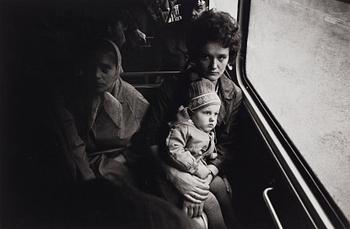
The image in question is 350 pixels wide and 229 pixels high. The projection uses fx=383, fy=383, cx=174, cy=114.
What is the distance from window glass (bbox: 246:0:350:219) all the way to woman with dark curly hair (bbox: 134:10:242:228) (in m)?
0.23

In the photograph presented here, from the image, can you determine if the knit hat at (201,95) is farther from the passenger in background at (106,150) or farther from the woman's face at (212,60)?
the passenger in background at (106,150)

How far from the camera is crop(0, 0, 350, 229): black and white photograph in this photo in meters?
2.07

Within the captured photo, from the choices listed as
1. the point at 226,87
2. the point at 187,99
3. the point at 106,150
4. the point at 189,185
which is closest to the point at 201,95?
the point at 187,99

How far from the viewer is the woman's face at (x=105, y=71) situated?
2.14 meters

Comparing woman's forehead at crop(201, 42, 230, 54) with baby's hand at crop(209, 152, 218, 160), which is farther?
baby's hand at crop(209, 152, 218, 160)

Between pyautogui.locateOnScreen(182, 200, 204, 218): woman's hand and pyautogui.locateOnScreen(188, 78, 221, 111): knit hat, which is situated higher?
pyautogui.locateOnScreen(188, 78, 221, 111): knit hat

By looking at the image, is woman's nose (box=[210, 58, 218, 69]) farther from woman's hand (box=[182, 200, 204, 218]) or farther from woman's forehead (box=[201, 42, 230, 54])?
woman's hand (box=[182, 200, 204, 218])

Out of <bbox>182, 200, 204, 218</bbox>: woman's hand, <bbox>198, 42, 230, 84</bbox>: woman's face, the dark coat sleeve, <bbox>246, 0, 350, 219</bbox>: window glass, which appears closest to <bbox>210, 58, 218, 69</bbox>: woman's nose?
<bbox>198, 42, 230, 84</bbox>: woman's face

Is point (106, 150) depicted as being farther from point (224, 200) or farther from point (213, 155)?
point (224, 200)

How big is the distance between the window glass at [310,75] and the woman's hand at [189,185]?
1.92ft

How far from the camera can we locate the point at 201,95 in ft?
7.06

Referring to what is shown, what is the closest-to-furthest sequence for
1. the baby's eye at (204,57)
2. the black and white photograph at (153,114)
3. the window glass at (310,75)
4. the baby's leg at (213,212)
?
the window glass at (310,75), the black and white photograph at (153,114), the baby's eye at (204,57), the baby's leg at (213,212)

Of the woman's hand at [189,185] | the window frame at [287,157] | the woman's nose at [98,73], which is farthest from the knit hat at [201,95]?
the woman's nose at [98,73]

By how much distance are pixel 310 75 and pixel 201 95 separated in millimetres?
585
